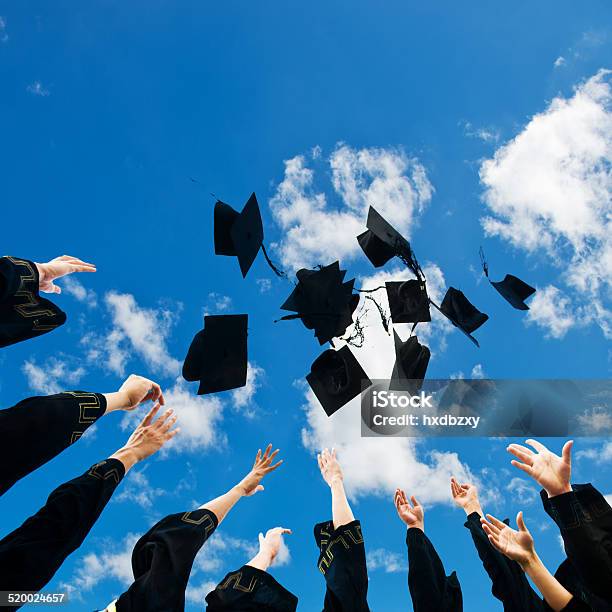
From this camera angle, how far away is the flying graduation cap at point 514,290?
465 centimetres

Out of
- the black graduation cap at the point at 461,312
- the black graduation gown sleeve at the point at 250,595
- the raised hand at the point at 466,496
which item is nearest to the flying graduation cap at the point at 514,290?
the black graduation cap at the point at 461,312

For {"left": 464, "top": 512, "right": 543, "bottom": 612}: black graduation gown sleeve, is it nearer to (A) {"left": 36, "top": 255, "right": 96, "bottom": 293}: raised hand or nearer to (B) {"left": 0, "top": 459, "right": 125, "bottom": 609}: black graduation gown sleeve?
(B) {"left": 0, "top": 459, "right": 125, "bottom": 609}: black graduation gown sleeve

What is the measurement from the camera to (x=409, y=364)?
425 cm

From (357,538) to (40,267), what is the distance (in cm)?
244

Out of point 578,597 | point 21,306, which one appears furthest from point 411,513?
point 21,306

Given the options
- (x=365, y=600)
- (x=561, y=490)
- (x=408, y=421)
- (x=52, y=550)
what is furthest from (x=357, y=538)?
(x=52, y=550)

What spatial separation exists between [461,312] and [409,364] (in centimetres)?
77

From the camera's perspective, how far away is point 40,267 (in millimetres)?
2945

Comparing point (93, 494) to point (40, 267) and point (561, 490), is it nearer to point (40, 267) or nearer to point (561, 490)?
point (40, 267)

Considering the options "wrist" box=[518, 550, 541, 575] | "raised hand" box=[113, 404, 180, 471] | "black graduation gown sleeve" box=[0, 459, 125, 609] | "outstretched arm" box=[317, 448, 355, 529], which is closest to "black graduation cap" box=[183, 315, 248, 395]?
"raised hand" box=[113, 404, 180, 471]

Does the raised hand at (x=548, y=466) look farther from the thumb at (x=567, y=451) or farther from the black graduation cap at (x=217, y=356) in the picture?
the black graduation cap at (x=217, y=356)

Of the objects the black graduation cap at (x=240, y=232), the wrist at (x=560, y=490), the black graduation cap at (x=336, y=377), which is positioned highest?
the black graduation cap at (x=240, y=232)

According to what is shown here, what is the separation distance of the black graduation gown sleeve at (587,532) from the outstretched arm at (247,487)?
1.86 m

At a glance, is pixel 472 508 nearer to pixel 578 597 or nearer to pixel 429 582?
pixel 429 582
